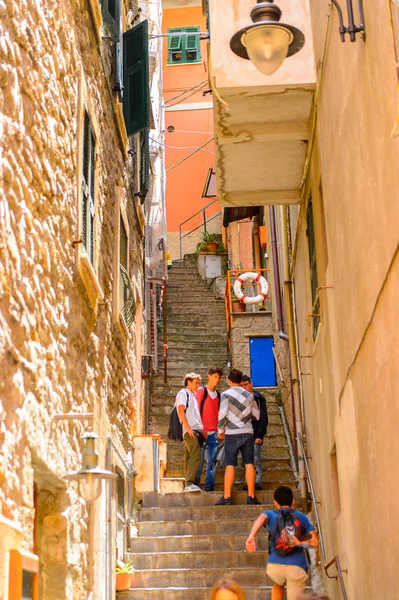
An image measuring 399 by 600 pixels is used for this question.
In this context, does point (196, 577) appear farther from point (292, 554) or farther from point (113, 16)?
point (113, 16)

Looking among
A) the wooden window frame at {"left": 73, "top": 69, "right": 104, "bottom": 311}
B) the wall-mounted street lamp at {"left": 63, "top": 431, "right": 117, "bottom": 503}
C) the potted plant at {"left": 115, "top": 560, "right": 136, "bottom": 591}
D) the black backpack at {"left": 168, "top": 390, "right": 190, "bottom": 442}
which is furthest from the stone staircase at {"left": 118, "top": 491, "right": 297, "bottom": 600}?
the wall-mounted street lamp at {"left": 63, "top": 431, "right": 117, "bottom": 503}

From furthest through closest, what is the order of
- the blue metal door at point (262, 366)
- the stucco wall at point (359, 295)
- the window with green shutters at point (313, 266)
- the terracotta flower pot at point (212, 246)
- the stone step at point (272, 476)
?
the terracotta flower pot at point (212, 246)
the blue metal door at point (262, 366)
the stone step at point (272, 476)
the window with green shutters at point (313, 266)
the stucco wall at point (359, 295)

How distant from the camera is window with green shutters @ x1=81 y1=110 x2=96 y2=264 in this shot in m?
7.32

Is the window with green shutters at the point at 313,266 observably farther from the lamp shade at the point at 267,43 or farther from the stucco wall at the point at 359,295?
the lamp shade at the point at 267,43

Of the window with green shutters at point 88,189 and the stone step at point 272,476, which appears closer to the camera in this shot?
the window with green shutters at point 88,189

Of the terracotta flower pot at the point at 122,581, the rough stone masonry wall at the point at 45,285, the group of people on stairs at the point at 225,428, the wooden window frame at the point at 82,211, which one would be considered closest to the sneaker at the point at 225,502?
the group of people on stairs at the point at 225,428

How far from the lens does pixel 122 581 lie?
29.0 ft

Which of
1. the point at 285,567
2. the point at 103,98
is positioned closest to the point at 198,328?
the point at 103,98

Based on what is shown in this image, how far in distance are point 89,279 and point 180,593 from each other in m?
3.64

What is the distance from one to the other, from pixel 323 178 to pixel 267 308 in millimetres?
10556

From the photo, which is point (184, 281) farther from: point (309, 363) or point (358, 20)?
point (358, 20)

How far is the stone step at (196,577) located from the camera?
912 cm

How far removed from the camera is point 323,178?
25.6 feet

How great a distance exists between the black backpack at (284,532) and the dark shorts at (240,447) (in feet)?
9.75
